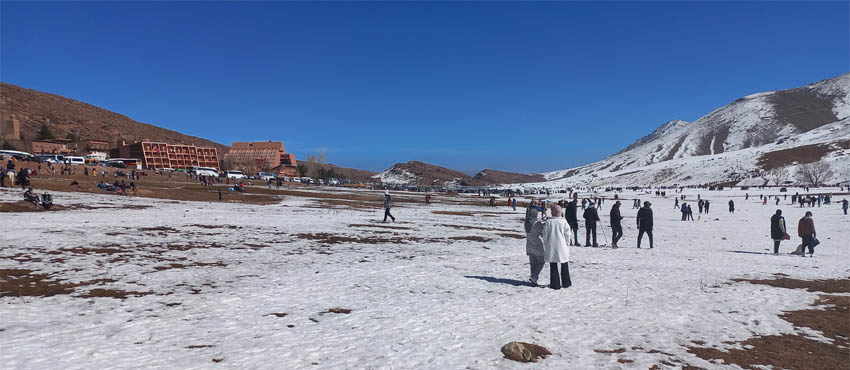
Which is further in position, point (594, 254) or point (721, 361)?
point (594, 254)

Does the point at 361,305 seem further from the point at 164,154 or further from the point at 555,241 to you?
the point at 164,154

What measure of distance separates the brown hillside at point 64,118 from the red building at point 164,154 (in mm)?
26825

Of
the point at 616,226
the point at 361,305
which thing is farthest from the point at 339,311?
the point at 616,226

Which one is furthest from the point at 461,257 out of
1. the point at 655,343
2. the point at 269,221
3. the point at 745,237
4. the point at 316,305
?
the point at 745,237

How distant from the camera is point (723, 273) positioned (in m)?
12.6

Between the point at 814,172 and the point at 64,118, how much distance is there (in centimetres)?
25591

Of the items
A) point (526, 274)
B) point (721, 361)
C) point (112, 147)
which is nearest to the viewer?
point (721, 361)

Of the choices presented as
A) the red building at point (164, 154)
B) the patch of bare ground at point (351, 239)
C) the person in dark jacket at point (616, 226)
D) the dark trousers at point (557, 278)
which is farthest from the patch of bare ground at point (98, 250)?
the red building at point (164, 154)

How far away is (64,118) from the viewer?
15462cm

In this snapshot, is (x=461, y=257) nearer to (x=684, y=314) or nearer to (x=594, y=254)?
(x=594, y=254)

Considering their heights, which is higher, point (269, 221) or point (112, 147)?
point (112, 147)

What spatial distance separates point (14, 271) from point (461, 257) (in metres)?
12.4

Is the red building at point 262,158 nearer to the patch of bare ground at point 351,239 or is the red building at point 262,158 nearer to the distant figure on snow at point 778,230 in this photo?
the patch of bare ground at point 351,239

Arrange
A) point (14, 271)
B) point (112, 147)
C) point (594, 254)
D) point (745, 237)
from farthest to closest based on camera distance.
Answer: point (112, 147)
point (745, 237)
point (594, 254)
point (14, 271)
